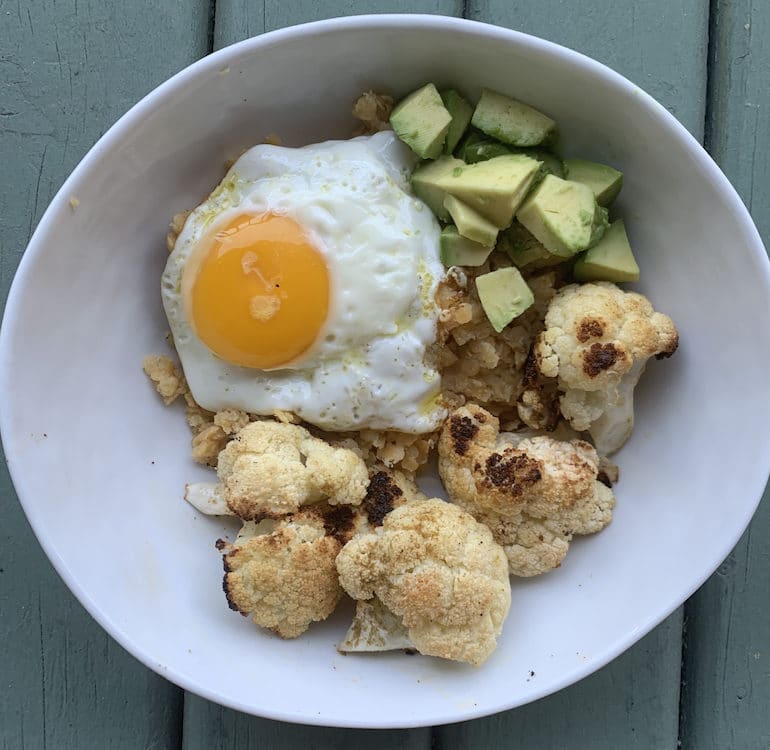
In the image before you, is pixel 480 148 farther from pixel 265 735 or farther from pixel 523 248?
pixel 265 735

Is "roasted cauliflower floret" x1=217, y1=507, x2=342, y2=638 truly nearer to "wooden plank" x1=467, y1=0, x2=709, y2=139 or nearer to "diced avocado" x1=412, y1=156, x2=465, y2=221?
"diced avocado" x1=412, y1=156, x2=465, y2=221

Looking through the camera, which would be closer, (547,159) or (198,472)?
(547,159)

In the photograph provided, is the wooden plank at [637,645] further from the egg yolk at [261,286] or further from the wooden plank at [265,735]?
the egg yolk at [261,286]

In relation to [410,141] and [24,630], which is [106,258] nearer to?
[410,141]

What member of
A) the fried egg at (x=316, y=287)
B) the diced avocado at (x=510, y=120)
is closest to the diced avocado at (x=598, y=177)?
the diced avocado at (x=510, y=120)

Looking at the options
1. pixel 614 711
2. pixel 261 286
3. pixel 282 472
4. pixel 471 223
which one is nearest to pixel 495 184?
pixel 471 223

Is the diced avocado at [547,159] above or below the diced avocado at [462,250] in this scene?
above
